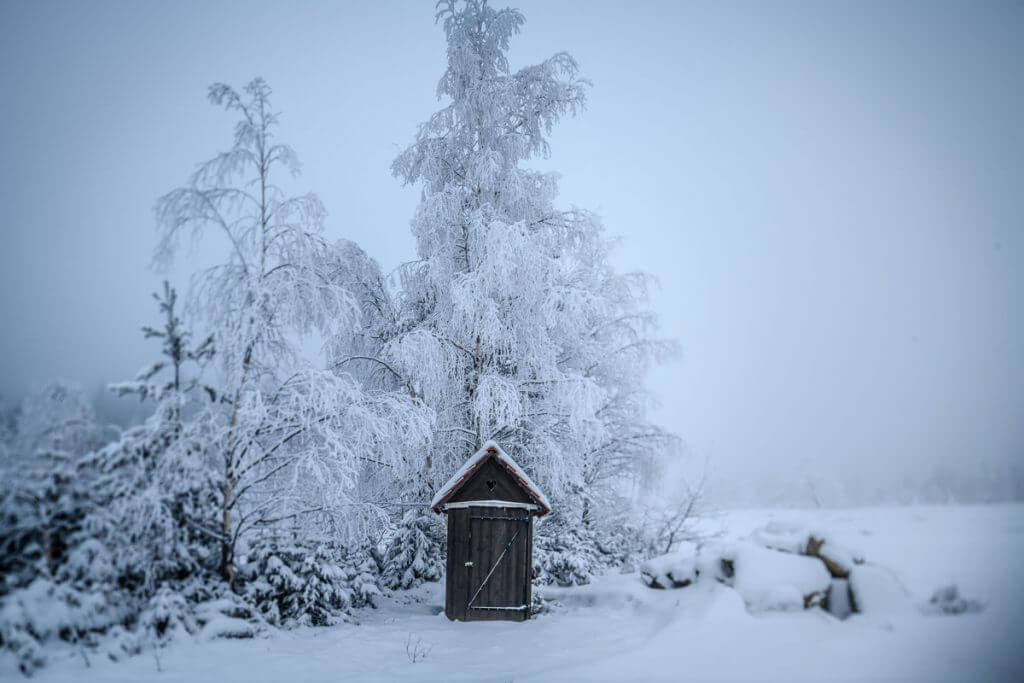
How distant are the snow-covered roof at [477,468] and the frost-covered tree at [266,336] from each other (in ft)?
5.39

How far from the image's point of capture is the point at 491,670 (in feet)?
19.6

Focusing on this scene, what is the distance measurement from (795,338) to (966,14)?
6.13 metres

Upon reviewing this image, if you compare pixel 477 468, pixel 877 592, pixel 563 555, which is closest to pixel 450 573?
pixel 477 468

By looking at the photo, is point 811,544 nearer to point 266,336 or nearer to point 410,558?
point 410,558

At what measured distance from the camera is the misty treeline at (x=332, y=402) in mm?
5168

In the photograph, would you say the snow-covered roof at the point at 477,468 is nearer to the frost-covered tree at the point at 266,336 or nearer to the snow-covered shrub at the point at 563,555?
the frost-covered tree at the point at 266,336

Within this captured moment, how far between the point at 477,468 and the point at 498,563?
6.06ft

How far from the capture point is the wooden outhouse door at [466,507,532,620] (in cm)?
886

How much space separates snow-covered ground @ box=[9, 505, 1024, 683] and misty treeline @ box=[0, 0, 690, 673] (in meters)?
0.80

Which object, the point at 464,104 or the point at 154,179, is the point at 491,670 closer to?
the point at 154,179

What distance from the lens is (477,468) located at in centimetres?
904

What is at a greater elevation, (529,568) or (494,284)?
(494,284)

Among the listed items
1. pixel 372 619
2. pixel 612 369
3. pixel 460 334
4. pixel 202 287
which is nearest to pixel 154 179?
pixel 202 287

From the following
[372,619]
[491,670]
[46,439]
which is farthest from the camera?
[372,619]
